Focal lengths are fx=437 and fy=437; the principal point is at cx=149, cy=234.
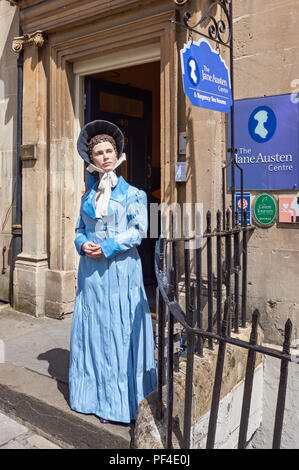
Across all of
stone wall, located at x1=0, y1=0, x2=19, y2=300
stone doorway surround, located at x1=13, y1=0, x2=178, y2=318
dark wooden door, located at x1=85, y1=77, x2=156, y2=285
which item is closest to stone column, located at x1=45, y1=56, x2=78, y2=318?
stone doorway surround, located at x1=13, y1=0, x2=178, y2=318

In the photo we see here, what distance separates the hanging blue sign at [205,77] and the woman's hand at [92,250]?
1299mm

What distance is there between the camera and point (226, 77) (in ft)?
12.1

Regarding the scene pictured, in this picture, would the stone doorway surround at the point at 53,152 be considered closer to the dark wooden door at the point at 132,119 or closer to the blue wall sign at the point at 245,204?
the dark wooden door at the point at 132,119

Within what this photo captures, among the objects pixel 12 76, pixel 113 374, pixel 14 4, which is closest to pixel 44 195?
pixel 12 76

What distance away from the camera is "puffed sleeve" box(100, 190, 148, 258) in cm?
277

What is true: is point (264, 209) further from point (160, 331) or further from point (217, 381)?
point (217, 381)

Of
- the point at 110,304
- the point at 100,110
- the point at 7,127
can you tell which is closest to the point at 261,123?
the point at 110,304

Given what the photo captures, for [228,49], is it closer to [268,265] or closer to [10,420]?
[268,265]

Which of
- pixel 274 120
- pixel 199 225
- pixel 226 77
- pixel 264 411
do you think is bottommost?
pixel 264 411

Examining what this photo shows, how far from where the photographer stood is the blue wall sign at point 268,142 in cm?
362

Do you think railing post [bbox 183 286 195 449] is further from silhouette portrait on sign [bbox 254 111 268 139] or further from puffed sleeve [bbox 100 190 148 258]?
silhouette portrait on sign [bbox 254 111 268 139]

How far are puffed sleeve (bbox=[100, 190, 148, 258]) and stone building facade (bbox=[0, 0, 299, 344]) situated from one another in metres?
1.34

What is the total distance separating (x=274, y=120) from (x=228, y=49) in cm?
83

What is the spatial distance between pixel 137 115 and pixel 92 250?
4.11 m
